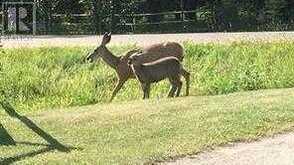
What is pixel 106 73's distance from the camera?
66.7 ft

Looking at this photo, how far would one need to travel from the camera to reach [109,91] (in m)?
19.3

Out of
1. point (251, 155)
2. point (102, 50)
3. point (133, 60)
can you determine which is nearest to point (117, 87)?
point (133, 60)

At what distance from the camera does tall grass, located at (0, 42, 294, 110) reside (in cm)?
1739

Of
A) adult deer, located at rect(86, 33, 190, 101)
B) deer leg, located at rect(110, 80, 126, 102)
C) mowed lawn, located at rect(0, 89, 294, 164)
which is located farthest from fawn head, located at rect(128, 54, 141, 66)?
mowed lawn, located at rect(0, 89, 294, 164)

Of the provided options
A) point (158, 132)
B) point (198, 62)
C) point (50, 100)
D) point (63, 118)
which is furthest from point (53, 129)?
point (198, 62)

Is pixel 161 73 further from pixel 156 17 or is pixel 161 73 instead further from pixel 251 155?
pixel 156 17

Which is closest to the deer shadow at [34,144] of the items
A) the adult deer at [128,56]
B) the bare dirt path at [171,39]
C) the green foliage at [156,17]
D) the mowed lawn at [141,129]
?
the mowed lawn at [141,129]

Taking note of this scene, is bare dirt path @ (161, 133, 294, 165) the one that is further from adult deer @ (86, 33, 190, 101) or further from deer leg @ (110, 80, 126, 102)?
adult deer @ (86, 33, 190, 101)

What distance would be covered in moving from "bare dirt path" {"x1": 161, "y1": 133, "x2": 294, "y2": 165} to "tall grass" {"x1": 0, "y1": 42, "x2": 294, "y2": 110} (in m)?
6.60

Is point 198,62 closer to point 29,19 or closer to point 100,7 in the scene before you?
point 100,7

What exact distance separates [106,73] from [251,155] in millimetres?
11165

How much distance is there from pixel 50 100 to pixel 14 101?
88cm

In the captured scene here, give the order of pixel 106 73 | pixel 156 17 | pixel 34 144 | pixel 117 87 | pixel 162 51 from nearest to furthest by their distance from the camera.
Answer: pixel 34 144 → pixel 117 87 → pixel 162 51 → pixel 106 73 → pixel 156 17

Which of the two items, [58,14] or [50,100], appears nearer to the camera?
[50,100]
